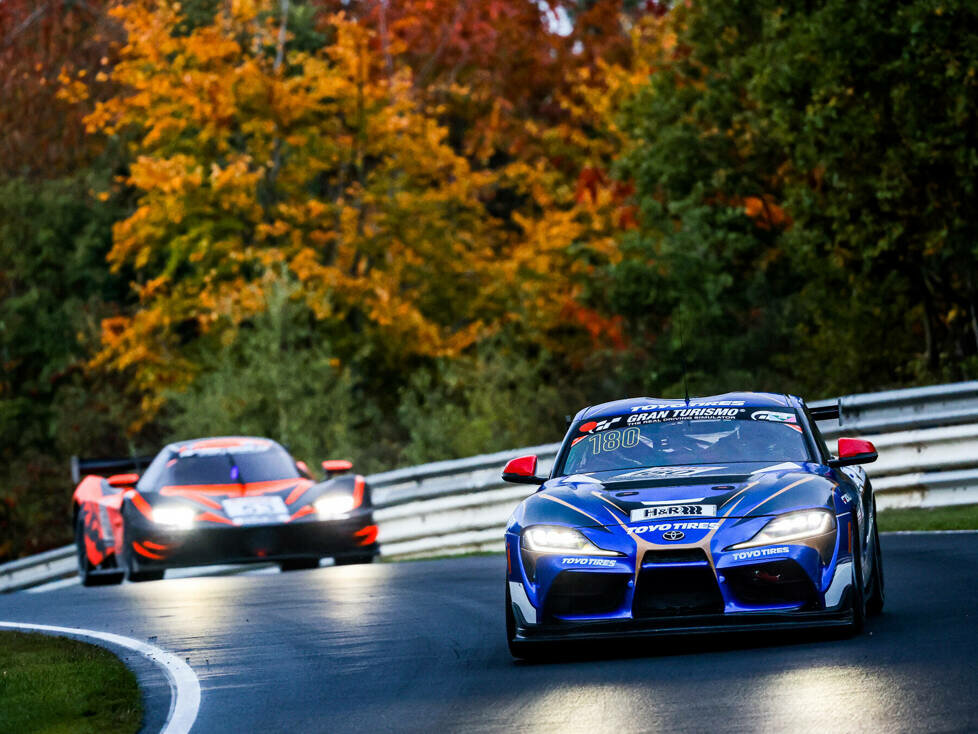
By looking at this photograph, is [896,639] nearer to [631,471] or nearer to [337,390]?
[631,471]

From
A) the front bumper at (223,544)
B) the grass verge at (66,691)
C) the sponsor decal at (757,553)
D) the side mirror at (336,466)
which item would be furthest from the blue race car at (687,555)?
the side mirror at (336,466)

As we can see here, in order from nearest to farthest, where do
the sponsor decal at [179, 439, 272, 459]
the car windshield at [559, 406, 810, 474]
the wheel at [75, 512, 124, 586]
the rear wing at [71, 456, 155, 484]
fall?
the car windshield at [559, 406, 810, 474], the sponsor decal at [179, 439, 272, 459], the wheel at [75, 512, 124, 586], the rear wing at [71, 456, 155, 484]

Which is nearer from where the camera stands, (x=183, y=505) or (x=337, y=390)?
(x=183, y=505)

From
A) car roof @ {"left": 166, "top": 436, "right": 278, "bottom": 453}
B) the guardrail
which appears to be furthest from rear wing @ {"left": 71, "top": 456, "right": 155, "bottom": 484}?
the guardrail

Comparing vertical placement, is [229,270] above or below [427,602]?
above

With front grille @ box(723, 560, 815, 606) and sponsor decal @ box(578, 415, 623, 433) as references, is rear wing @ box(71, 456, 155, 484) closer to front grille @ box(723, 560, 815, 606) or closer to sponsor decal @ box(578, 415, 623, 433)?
sponsor decal @ box(578, 415, 623, 433)

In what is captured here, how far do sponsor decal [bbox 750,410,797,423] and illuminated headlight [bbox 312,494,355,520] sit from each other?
8992mm

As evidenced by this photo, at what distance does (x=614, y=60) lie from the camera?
45875mm

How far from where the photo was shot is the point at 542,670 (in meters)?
9.69

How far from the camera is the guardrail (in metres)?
18.1

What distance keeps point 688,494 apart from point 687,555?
0.35m

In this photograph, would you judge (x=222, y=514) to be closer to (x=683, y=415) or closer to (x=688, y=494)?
(x=683, y=415)

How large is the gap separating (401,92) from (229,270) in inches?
208

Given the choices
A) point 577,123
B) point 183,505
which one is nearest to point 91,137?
point 577,123
